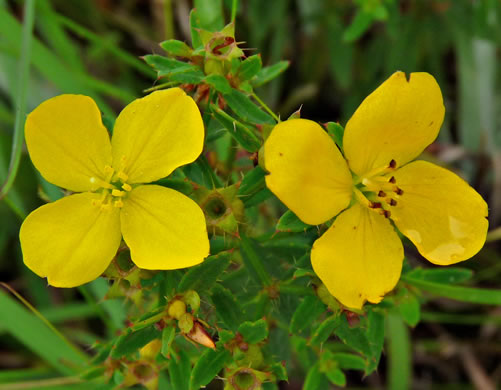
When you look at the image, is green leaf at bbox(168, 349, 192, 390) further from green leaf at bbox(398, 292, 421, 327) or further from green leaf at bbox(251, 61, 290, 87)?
green leaf at bbox(251, 61, 290, 87)

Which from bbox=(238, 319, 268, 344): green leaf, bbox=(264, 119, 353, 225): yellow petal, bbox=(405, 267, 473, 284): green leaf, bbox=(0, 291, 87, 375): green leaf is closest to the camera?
bbox=(264, 119, 353, 225): yellow petal

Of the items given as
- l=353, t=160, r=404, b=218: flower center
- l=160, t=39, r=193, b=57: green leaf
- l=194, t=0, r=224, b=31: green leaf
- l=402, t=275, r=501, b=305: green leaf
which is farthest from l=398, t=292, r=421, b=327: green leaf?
l=194, t=0, r=224, b=31: green leaf

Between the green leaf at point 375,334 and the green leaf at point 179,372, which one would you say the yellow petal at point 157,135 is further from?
the green leaf at point 375,334

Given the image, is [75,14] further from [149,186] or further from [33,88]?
[149,186]

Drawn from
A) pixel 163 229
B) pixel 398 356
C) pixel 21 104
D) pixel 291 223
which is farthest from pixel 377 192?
pixel 398 356

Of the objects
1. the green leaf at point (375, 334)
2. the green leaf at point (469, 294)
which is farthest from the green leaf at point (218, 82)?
the green leaf at point (469, 294)

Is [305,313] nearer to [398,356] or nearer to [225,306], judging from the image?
[225,306]

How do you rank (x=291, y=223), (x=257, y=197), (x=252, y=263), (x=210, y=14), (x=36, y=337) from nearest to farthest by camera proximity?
1. (x=291, y=223)
2. (x=257, y=197)
3. (x=252, y=263)
4. (x=210, y=14)
5. (x=36, y=337)
